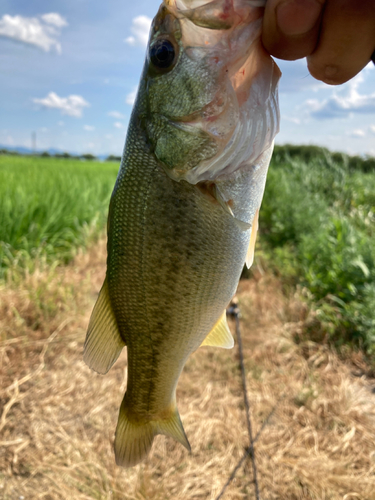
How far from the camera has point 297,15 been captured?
3.24 ft

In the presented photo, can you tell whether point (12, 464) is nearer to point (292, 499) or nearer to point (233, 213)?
point (292, 499)

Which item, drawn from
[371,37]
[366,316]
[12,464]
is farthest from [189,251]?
[366,316]

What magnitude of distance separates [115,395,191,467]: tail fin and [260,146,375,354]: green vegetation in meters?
2.81

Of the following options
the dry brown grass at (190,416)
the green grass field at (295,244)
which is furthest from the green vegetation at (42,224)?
the dry brown grass at (190,416)

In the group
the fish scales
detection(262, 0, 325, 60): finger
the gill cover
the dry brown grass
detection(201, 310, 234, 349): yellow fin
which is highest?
detection(262, 0, 325, 60): finger

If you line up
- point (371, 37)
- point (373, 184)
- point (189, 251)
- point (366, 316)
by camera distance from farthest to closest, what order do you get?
point (373, 184) → point (366, 316) → point (189, 251) → point (371, 37)

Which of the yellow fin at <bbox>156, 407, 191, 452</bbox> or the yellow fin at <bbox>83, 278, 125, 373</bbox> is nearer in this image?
the yellow fin at <bbox>83, 278, 125, 373</bbox>

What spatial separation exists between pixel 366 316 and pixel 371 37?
11.1ft

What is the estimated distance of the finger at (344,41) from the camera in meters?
0.97

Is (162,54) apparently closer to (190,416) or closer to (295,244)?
(190,416)

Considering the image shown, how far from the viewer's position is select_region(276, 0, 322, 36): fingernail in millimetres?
964

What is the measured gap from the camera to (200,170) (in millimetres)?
1193

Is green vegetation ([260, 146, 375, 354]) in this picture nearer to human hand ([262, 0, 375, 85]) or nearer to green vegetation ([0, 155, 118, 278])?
human hand ([262, 0, 375, 85])

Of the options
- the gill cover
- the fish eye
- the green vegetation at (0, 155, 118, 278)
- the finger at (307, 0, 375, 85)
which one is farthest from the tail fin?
the green vegetation at (0, 155, 118, 278)
